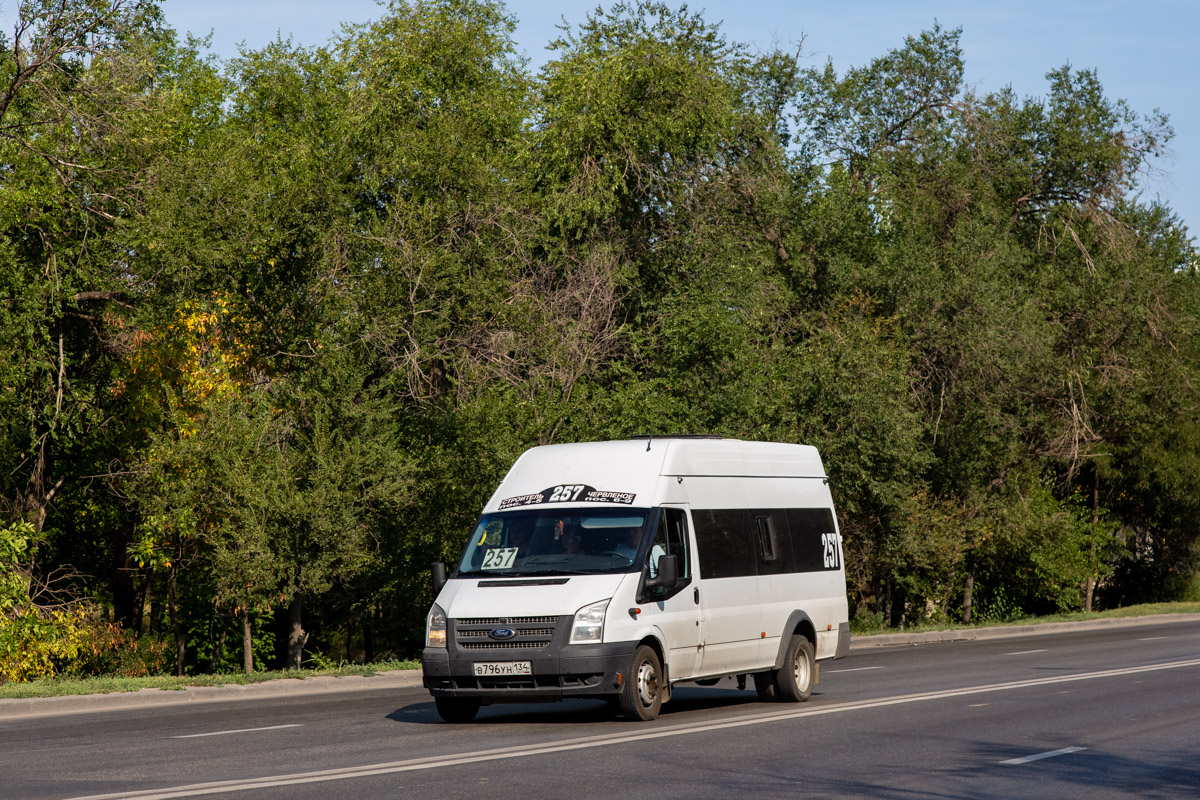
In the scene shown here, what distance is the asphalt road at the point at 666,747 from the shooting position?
8.54 m

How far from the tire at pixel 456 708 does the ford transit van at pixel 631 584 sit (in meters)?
0.02

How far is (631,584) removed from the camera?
12227mm

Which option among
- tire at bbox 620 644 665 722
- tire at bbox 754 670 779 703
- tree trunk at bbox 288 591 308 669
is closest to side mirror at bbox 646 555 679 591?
tire at bbox 620 644 665 722

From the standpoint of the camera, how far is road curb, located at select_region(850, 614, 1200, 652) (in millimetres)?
28688

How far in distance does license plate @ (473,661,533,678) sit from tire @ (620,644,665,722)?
847mm

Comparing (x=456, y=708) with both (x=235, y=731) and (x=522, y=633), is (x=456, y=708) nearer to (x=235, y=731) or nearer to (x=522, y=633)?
(x=522, y=633)

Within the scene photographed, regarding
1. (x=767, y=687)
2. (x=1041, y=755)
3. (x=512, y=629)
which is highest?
(x=512, y=629)

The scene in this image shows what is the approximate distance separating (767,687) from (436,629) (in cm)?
397

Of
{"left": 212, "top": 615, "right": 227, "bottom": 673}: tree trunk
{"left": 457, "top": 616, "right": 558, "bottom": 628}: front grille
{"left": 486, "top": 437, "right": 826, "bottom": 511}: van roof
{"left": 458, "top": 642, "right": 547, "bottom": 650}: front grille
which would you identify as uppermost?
{"left": 486, "top": 437, "right": 826, "bottom": 511}: van roof

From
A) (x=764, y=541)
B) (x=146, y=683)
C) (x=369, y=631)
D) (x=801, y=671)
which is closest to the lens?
(x=764, y=541)

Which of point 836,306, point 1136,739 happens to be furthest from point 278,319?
point 1136,739

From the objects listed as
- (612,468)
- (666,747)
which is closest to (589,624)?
(666,747)

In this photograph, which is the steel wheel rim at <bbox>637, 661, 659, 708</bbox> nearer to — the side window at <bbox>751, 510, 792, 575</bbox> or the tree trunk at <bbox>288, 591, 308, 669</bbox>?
the side window at <bbox>751, 510, 792, 575</bbox>

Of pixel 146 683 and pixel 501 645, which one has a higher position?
pixel 501 645
